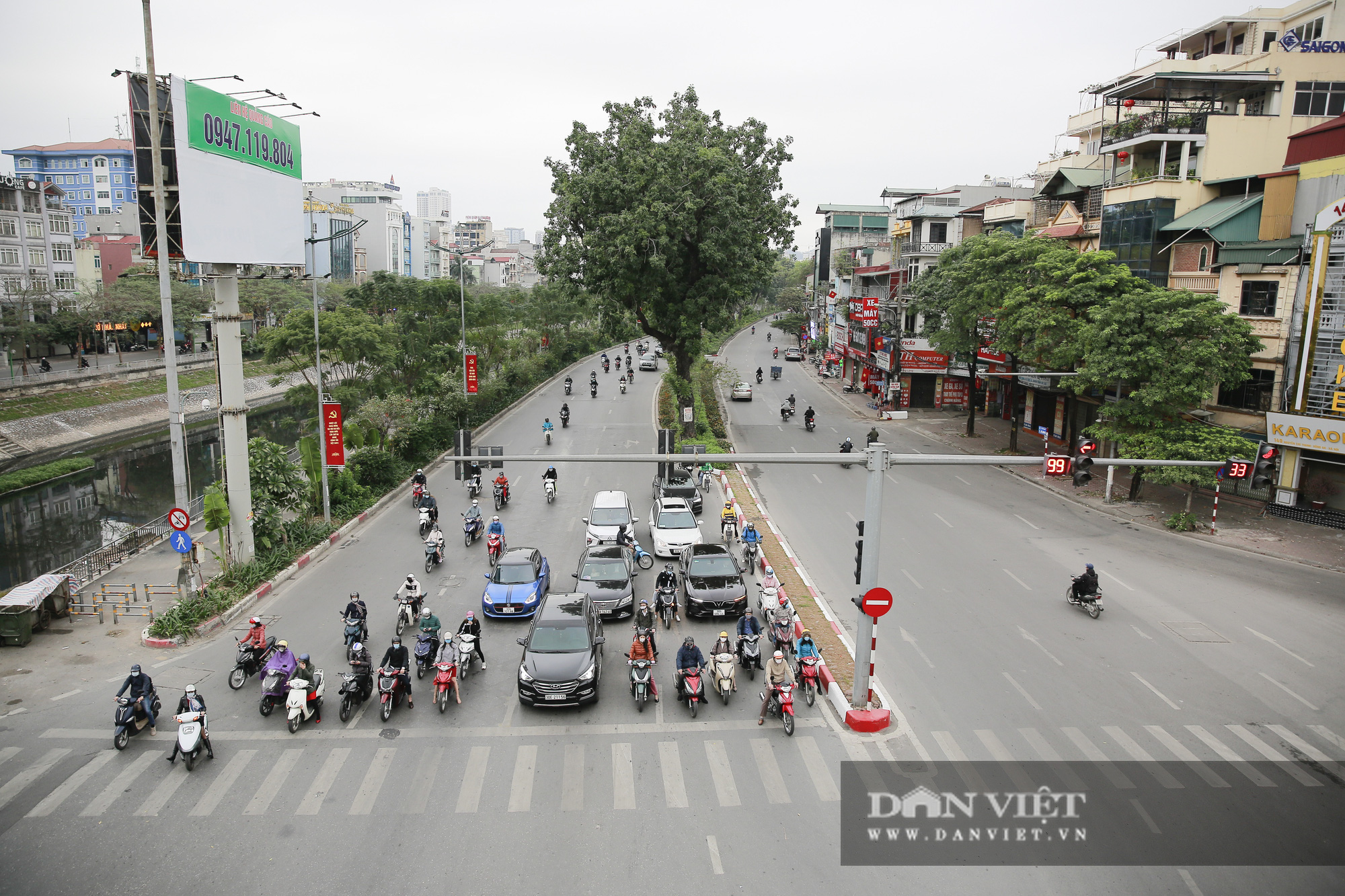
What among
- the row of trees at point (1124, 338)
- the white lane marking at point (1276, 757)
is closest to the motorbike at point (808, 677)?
the white lane marking at point (1276, 757)

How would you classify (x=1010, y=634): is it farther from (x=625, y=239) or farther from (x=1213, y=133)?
(x=1213, y=133)

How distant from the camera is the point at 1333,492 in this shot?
26.8m

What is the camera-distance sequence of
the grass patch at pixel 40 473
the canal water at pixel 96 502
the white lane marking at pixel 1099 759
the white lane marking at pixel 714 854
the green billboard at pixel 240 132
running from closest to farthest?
the white lane marking at pixel 714 854 < the white lane marking at pixel 1099 759 < the green billboard at pixel 240 132 < the canal water at pixel 96 502 < the grass patch at pixel 40 473

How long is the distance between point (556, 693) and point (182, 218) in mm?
15013

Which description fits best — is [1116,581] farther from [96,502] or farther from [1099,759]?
[96,502]

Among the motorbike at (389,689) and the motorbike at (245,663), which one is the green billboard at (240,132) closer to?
the motorbike at (245,663)

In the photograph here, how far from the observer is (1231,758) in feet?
41.1

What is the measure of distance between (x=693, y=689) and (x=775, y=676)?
4.74 ft

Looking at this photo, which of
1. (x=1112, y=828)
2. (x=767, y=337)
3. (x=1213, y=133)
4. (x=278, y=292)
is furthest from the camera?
(x=767, y=337)

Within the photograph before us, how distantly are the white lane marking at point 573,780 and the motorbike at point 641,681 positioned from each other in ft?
5.00

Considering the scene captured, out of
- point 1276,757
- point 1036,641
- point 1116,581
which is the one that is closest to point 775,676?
point 1036,641

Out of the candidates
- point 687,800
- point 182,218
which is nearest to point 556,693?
point 687,800

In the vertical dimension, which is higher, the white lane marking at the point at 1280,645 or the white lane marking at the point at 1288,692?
the white lane marking at the point at 1280,645

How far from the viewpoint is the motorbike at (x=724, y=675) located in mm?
14188
